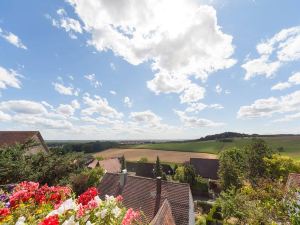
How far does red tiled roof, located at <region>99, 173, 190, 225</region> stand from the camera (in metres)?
17.7

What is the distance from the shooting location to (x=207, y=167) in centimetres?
5078

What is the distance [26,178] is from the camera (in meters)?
14.9

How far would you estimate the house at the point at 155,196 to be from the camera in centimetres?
1762

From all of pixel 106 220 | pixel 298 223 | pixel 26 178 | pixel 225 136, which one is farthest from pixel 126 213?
pixel 225 136

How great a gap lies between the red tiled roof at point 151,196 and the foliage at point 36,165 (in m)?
4.90

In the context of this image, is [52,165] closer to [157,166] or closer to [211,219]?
[211,219]

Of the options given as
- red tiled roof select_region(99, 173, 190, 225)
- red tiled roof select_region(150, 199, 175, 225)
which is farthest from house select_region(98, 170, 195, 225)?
red tiled roof select_region(150, 199, 175, 225)

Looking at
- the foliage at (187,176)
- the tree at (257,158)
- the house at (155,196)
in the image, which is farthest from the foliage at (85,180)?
the tree at (257,158)

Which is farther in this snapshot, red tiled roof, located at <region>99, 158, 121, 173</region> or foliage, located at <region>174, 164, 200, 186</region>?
red tiled roof, located at <region>99, 158, 121, 173</region>

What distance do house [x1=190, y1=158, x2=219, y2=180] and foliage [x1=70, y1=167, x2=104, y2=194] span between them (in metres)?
27.1

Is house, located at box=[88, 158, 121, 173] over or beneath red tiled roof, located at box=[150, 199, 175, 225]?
over

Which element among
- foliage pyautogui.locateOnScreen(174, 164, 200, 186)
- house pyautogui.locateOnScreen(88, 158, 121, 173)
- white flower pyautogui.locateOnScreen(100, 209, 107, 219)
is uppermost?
white flower pyautogui.locateOnScreen(100, 209, 107, 219)

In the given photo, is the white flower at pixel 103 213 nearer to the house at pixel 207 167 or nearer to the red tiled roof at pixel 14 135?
the red tiled roof at pixel 14 135

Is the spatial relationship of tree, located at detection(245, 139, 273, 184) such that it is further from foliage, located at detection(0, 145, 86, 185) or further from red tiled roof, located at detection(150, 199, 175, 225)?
foliage, located at detection(0, 145, 86, 185)
